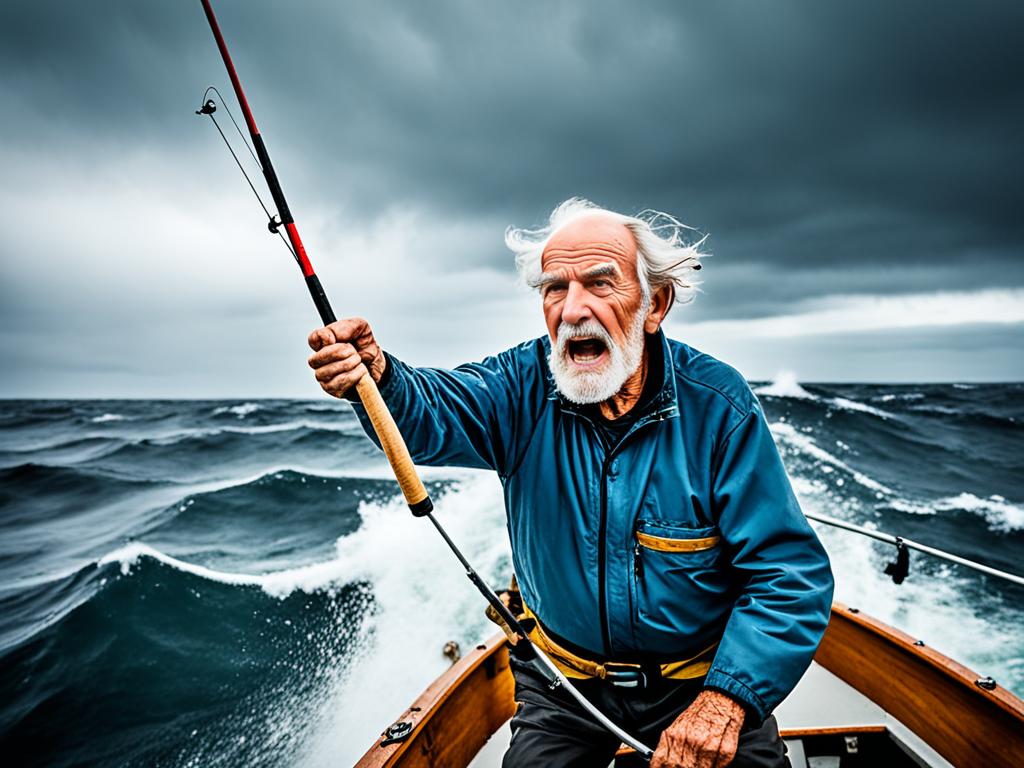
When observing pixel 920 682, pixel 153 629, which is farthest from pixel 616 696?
pixel 153 629

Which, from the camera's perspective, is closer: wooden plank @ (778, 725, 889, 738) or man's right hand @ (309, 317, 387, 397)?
man's right hand @ (309, 317, 387, 397)

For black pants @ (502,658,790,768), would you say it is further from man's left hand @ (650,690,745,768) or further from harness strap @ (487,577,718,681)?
man's left hand @ (650,690,745,768)

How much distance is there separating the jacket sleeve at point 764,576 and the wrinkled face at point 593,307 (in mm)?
440

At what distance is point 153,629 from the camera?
6.54 metres

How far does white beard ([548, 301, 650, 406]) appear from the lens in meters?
1.84

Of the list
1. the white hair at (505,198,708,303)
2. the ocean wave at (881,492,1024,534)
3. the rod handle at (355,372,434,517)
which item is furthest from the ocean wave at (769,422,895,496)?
the rod handle at (355,372,434,517)

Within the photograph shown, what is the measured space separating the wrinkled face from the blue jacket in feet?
0.40

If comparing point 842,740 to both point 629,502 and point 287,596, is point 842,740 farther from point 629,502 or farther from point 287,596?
point 287,596

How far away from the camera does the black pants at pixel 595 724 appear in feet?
5.92

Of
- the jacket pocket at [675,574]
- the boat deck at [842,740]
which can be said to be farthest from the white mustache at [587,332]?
the boat deck at [842,740]

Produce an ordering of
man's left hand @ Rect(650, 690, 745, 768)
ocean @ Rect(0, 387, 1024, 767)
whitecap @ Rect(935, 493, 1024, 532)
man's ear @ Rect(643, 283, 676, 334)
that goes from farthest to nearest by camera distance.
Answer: whitecap @ Rect(935, 493, 1024, 532) < ocean @ Rect(0, 387, 1024, 767) < man's ear @ Rect(643, 283, 676, 334) < man's left hand @ Rect(650, 690, 745, 768)

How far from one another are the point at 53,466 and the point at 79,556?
38.6ft

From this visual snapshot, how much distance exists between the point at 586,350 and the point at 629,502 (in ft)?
1.75

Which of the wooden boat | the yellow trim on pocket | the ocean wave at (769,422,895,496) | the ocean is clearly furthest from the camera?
the ocean wave at (769,422,895,496)
